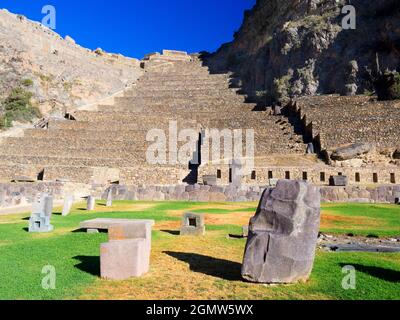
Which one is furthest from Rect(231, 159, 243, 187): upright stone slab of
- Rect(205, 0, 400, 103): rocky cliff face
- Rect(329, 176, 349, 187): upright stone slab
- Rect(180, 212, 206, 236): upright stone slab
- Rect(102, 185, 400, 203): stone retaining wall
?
Rect(205, 0, 400, 103): rocky cliff face

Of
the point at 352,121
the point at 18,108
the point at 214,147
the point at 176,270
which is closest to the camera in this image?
the point at 176,270

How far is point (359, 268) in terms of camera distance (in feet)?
19.7

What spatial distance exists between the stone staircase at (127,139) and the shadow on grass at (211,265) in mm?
18896

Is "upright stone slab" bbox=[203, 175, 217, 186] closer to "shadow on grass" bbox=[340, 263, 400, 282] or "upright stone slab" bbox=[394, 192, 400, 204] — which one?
"upright stone slab" bbox=[394, 192, 400, 204]

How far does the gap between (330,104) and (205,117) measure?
39.6 feet

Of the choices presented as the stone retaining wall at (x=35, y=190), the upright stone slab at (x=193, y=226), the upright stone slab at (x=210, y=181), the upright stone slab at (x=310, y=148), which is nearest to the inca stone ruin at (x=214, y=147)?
the upright stone slab at (x=210, y=181)

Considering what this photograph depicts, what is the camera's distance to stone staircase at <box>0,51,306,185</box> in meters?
26.7

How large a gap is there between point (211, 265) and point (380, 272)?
8.76 ft

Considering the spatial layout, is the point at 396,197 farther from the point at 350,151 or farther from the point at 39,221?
the point at 39,221

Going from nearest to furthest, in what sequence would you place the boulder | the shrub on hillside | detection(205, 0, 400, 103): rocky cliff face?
the boulder
detection(205, 0, 400, 103): rocky cliff face
the shrub on hillside

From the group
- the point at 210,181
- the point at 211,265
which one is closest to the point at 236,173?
the point at 210,181

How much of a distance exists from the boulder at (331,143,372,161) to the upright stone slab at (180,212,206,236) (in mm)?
17735

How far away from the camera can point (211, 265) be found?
6.33 metres

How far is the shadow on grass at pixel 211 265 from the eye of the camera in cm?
572
